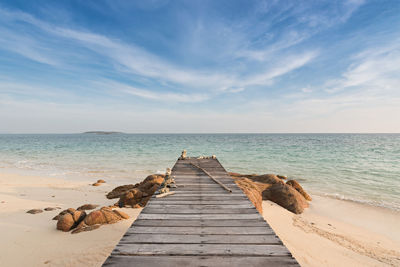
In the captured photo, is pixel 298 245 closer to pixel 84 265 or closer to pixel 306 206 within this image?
pixel 306 206

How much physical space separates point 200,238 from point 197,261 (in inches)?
22.6

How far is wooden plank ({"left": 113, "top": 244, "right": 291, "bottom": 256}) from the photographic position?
282 cm

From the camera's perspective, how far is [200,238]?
3.24 metres

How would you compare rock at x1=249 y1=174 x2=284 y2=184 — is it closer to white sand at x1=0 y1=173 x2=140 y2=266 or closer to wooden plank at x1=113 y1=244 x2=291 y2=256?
white sand at x1=0 y1=173 x2=140 y2=266

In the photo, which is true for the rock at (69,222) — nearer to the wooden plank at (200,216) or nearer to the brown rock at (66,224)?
the brown rock at (66,224)

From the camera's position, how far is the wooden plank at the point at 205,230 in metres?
3.42

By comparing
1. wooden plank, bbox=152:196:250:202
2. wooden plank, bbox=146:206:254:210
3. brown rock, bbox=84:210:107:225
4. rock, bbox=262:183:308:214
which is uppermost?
wooden plank, bbox=146:206:254:210

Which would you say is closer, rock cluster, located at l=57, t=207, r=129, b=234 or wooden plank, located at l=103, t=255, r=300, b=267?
wooden plank, located at l=103, t=255, r=300, b=267

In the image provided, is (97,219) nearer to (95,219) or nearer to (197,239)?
(95,219)

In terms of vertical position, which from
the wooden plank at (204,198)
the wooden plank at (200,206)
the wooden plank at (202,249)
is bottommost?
the wooden plank at (204,198)

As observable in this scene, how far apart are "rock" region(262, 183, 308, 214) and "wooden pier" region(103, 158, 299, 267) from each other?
5.99m

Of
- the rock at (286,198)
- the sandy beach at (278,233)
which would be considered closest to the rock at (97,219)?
the sandy beach at (278,233)

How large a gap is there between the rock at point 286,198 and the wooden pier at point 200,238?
5.99 meters

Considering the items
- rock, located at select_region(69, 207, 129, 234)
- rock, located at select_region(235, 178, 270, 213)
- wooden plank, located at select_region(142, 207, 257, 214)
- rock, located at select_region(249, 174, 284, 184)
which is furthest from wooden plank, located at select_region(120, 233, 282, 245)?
rock, located at select_region(249, 174, 284, 184)
